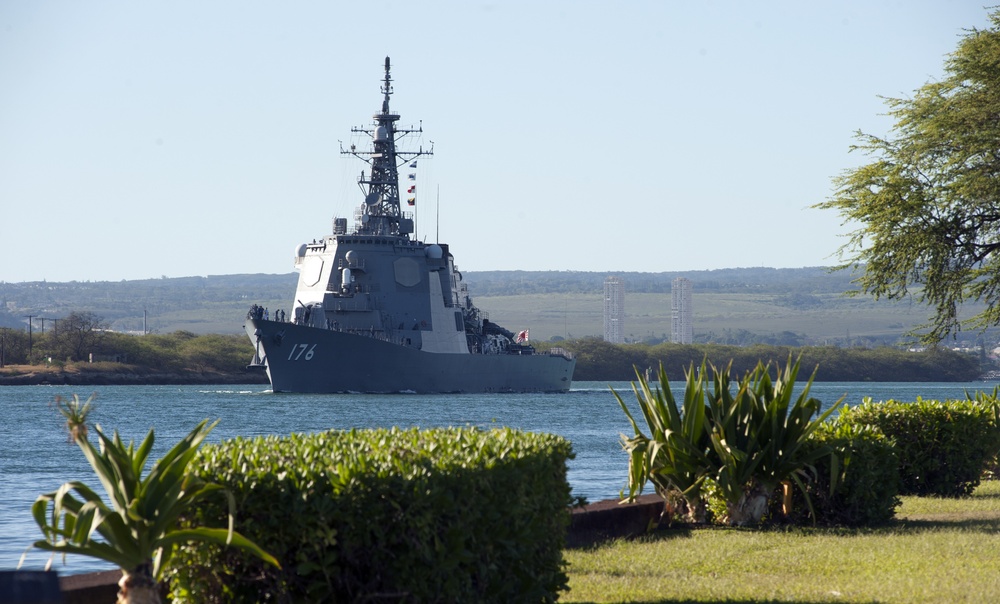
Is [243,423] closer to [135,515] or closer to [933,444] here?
[933,444]

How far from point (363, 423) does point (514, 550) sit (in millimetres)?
32729

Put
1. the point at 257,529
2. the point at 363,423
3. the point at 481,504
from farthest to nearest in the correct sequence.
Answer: the point at 363,423 < the point at 481,504 < the point at 257,529

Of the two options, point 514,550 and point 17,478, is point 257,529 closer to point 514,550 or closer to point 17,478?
point 514,550

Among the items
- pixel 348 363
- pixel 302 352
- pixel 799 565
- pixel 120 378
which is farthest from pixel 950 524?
pixel 120 378

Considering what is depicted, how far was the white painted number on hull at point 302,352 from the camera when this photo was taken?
5469 cm

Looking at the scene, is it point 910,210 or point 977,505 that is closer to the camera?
point 977,505

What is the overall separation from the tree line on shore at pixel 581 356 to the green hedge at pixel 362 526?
71535mm

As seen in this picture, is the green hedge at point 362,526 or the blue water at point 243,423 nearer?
the green hedge at point 362,526

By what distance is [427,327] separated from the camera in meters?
58.9

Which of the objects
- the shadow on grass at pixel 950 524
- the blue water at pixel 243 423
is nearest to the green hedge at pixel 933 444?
the shadow on grass at pixel 950 524

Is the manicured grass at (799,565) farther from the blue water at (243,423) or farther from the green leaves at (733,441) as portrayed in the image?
the blue water at (243,423)

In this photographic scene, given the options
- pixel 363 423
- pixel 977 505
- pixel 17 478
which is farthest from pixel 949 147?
pixel 363 423

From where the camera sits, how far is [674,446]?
8734mm

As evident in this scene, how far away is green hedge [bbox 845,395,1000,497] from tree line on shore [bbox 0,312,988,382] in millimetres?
64199
